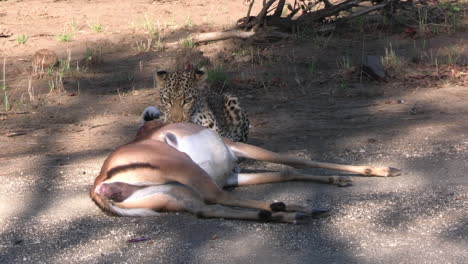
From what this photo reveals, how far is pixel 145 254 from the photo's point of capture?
189 inches

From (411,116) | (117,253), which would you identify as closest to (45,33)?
(411,116)

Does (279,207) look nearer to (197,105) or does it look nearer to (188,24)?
(197,105)

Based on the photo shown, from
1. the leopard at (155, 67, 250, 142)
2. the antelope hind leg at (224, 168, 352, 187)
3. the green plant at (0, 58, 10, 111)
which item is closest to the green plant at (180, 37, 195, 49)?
the green plant at (0, 58, 10, 111)

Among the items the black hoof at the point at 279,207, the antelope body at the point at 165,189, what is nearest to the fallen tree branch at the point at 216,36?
the antelope body at the point at 165,189

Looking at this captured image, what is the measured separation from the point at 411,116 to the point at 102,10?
26.5 feet

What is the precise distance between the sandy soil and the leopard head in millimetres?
770

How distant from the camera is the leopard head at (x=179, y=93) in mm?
7035

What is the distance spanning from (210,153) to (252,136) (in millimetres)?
2246

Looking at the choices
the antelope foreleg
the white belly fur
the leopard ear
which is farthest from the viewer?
the leopard ear

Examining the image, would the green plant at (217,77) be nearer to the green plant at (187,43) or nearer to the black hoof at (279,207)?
the green plant at (187,43)

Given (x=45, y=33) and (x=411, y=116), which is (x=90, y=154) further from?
(x=45, y=33)

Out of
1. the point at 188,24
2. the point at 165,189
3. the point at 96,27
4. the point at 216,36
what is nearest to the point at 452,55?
the point at 216,36

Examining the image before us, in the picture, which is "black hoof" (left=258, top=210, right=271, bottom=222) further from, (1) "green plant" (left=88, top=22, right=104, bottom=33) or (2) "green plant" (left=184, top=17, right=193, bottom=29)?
(1) "green plant" (left=88, top=22, right=104, bottom=33)

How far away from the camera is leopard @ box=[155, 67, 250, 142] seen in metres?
7.06
